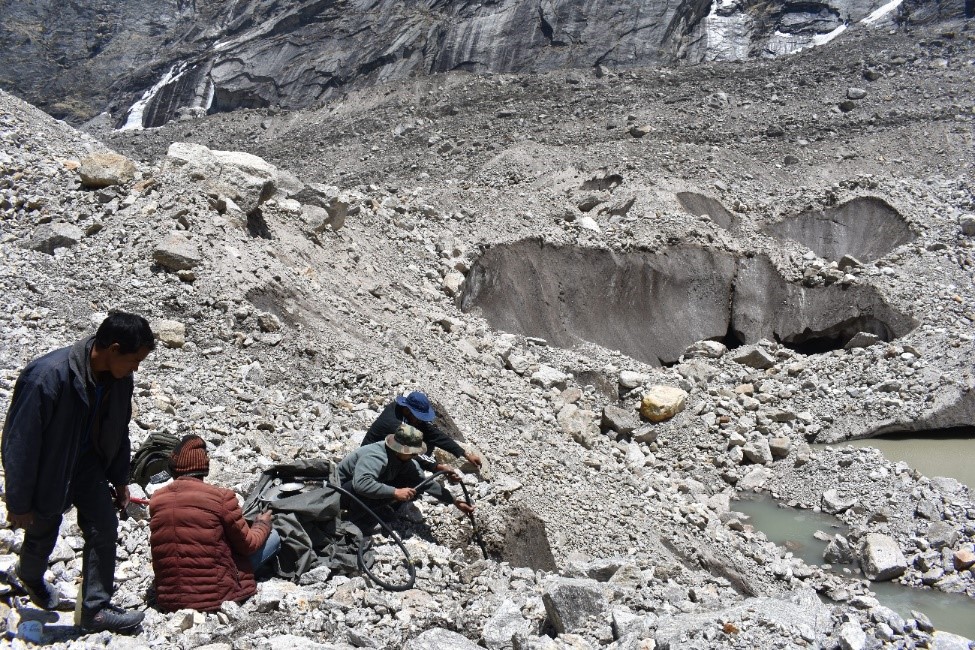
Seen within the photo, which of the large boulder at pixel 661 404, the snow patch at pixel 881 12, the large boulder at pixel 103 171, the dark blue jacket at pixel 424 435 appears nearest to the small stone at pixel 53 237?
the large boulder at pixel 103 171

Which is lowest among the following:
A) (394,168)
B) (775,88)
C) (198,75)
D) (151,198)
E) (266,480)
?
(266,480)

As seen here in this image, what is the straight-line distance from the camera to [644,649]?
3.57 m

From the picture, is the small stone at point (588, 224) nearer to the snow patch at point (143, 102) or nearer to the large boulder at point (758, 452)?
the large boulder at point (758, 452)

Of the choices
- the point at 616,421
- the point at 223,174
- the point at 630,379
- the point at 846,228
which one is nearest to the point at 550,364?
the point at 630,379

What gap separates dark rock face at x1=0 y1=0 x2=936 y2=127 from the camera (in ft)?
88.8

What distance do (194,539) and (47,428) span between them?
937 millimetres

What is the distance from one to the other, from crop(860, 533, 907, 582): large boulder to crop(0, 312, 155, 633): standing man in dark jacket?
20.2 feet

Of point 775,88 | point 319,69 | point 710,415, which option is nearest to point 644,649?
point 710,415

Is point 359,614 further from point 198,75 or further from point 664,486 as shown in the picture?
point 198,75

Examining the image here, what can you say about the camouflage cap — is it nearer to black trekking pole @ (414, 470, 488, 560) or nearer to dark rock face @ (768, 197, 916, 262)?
black trekking pole @ (414, 470, 488, 560)

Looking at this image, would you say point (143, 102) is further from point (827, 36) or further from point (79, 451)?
point (79, 451)

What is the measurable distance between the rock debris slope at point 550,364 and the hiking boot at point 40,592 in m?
0.12

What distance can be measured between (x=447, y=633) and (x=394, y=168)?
16.5 metres

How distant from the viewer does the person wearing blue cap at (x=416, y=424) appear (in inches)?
207
